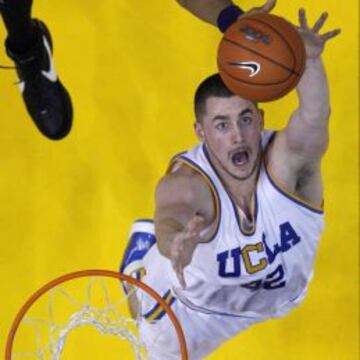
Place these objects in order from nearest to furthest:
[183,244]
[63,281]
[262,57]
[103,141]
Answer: [183,244] < [262,57] < [63,281] < [103,141]

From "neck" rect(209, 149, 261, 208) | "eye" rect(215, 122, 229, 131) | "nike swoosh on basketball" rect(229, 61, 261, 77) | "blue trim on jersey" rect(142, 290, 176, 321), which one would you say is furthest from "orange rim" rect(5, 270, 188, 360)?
"nike swoosh on basketball" rect(229, 61, 261, 77)

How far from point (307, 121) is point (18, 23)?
828mm

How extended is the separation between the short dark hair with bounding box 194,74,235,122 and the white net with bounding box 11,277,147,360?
53 centimetres

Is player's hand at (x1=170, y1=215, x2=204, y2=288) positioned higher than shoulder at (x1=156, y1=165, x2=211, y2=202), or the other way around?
shoulder at (x1=156, y1=165, x2=211, y2=202)

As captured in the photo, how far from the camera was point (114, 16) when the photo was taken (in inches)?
103

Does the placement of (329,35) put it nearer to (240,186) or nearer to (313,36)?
(313,36)

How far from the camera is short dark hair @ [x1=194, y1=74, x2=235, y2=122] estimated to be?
8.48 feet

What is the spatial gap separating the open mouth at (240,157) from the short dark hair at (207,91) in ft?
0.46

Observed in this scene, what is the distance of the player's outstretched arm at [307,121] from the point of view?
8.37ft

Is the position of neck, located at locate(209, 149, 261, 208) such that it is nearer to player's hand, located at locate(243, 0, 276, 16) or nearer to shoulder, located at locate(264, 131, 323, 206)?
shoulder, located at locate(264, 131, 323, 206)

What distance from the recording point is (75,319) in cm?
250

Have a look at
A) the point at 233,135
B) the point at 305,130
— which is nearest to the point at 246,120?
the point at 233,135

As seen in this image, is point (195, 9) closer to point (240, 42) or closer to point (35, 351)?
point (240, 42)

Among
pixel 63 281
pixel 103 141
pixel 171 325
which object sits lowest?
pixel 171 325
